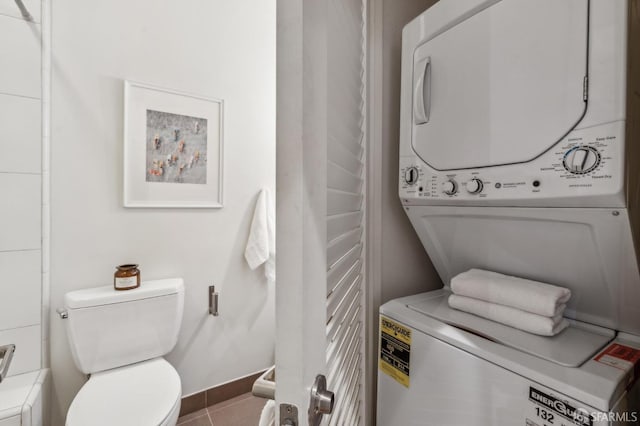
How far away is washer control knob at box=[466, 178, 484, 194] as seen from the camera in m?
0.73

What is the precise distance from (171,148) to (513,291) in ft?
5.58

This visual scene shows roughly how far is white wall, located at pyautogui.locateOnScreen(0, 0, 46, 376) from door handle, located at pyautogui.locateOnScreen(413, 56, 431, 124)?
1.63m

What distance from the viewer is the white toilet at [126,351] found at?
113 centimetres

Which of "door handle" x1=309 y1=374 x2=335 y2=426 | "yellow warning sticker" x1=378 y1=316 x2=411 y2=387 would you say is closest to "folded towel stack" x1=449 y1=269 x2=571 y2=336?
"yellow warning sticker" x1=378 y1=316 x2=411 y2=387

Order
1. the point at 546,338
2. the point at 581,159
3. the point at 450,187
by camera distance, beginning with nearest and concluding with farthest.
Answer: the point at 581,159
the point at 546,338
the point at 450,187

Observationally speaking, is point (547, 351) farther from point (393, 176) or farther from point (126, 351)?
point (126, 351)

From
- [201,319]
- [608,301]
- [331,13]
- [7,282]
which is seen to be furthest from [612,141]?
[7,282]

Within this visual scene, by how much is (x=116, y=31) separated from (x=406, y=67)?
152cm

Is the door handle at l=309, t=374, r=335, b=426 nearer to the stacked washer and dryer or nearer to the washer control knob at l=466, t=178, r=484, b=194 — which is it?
the stacked washer and dryer

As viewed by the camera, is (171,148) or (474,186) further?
(171,148)

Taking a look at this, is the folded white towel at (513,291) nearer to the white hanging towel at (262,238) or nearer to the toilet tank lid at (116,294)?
the white hanging towel at (262,238)

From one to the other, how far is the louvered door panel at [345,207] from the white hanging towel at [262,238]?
1.08 m

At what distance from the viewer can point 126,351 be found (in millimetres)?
1424

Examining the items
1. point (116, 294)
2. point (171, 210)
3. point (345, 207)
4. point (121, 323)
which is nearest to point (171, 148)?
point (171, 210)
